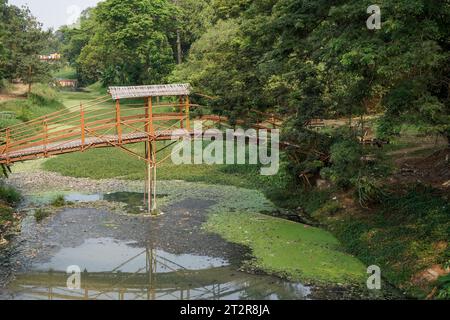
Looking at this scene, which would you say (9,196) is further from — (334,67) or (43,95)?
(43,95)

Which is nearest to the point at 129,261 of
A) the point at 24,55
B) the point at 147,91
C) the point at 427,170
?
the point at 147,91

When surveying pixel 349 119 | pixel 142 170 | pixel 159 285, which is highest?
pixel 349 119

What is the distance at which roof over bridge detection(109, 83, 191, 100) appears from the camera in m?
21.2

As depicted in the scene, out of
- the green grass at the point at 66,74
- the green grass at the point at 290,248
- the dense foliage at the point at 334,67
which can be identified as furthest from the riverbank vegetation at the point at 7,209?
the green grass at the point at 66,74

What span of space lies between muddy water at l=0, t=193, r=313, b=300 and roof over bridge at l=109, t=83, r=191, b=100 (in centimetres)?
493

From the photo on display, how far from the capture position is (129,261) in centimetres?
1706

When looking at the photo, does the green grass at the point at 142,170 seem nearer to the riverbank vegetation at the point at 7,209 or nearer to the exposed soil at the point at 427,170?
the riverbank vegetation at the point at 7,209

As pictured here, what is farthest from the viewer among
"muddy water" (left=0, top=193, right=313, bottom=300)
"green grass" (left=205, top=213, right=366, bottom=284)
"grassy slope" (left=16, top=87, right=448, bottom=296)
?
"green grass" (left=205, top=213, right=366, bottom=284)

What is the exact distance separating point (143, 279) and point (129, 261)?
56.2 inches

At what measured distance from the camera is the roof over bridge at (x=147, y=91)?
21.2m

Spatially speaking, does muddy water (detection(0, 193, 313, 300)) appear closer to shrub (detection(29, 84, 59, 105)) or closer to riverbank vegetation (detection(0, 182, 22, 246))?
riverbank vegetation (detection(0, 182, 22, 246))

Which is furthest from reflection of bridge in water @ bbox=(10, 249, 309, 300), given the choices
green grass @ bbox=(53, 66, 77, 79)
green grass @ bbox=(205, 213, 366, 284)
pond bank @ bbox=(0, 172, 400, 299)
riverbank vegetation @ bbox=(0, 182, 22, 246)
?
green grass @ bbox=(53, 66, 77, 79)

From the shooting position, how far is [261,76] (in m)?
22.8

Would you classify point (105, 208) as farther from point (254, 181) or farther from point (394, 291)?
point (394, 291)
